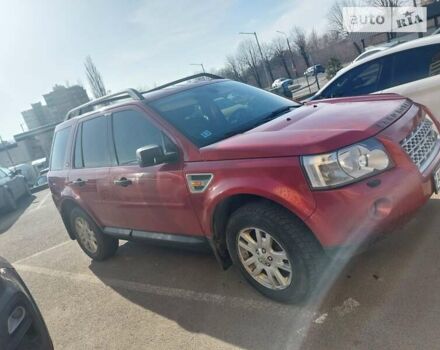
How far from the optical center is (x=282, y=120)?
340 centimetres

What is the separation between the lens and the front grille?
285 centimetres

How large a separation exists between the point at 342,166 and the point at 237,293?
1564 millimetres

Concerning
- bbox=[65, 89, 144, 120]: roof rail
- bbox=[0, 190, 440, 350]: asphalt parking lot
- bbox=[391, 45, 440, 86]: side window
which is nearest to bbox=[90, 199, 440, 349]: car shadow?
bbox=[0, 190, 440, 350]: asphalt parking lot

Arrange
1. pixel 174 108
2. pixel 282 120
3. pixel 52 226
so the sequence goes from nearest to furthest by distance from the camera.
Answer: pixel 282 120 → pixel 174 108 → pixel 52 226

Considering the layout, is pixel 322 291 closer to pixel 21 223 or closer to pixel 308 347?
pixel 308 347

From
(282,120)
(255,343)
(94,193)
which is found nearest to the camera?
(255,343)

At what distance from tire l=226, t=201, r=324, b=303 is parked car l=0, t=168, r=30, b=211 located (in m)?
10.3

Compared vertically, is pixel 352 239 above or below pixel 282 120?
below

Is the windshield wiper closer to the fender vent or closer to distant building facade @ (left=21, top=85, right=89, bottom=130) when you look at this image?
the fender vent

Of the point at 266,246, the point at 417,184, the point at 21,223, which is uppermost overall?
the point at 417,184

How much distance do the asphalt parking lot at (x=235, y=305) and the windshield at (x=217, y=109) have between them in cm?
141

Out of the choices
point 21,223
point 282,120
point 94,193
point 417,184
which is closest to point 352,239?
point 417,184

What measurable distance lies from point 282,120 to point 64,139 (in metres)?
3.28

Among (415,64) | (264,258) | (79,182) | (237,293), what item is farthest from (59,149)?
(415,64)
